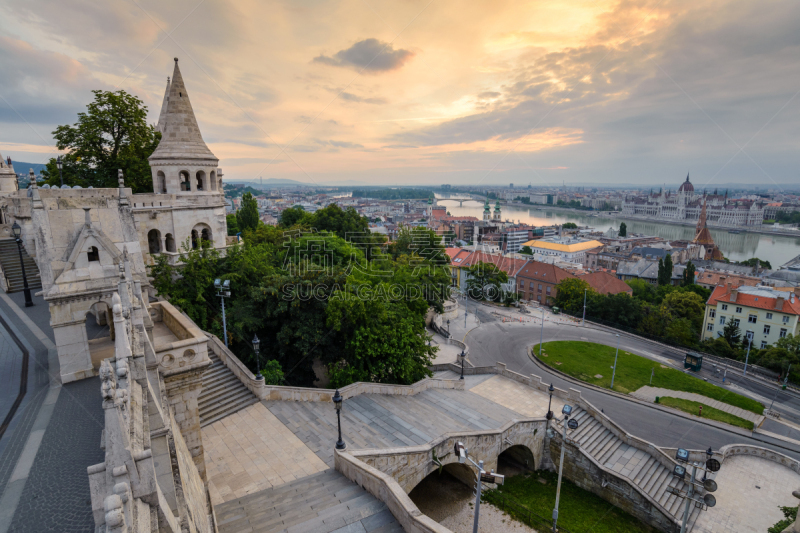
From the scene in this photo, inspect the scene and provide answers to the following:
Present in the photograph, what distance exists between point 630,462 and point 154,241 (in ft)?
79.3

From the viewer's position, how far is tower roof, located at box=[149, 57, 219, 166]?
19.8 metres

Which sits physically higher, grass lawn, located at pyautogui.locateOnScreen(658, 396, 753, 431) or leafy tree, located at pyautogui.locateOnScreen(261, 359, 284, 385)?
leafy tree, located at pyautogui.locateOnScreen(261, 359, 284, 385)

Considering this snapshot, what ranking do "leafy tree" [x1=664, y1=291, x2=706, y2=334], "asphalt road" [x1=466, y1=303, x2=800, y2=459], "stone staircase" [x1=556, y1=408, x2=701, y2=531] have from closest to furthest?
"stone staircase" [x1=556, y1=408, x2=701, y2=531] < "asphalt road" [x1=466, y1=303, x2=800, y2=459] < "leafy tree" [x1=664, y1=291, x2=706, y2=334]

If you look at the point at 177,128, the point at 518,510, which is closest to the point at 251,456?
the point at 518,510

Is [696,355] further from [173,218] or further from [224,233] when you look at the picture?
[173,218]

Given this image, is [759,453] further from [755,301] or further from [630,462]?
[755,301]

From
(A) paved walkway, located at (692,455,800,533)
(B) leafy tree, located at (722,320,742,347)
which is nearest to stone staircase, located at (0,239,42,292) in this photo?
(A) paved walkway, located at (692,455,800,533)

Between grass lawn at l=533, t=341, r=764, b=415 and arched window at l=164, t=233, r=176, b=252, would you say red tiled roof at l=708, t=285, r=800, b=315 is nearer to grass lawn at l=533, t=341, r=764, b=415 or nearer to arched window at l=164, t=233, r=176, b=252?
grass lawn at l=533, t=341, r=764, b=415

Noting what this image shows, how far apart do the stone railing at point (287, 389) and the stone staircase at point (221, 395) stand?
0.24m

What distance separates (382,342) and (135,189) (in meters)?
16.8

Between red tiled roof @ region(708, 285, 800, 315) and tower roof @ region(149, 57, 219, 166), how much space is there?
45694 mm

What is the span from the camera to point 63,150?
21.8 metres

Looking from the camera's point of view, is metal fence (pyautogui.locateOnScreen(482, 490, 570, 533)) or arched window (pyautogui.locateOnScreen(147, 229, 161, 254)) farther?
arched window (pyautogui.locateOnScreen(147, 229, 161, 254))

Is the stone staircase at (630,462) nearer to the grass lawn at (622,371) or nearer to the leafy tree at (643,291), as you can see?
the grass lawn at (622,371)
